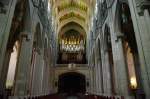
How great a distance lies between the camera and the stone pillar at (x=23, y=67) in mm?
9492

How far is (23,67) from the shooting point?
9.95m

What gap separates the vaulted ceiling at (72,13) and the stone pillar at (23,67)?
55.3 feet

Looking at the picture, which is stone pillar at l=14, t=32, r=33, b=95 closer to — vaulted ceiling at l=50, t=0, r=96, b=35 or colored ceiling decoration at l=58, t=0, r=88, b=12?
vaulted ceiling at l=50, t=0, r=96, b=35

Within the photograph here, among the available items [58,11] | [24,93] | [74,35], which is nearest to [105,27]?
[24,93]

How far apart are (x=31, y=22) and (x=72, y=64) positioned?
17.9 m

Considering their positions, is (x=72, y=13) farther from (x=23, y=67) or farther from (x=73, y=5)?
(x=23, y=67)

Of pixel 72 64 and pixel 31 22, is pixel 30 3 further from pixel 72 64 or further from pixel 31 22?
pixel 72 64

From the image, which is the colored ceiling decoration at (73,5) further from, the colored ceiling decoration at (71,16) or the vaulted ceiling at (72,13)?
the colored ceiling decoration at (71,16)

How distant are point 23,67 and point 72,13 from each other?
2418 cm

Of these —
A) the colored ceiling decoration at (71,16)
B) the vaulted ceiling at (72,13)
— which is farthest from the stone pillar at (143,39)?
the colored ceiling decoration at (71,16)

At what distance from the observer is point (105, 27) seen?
48.7 feet

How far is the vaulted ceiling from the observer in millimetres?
27653

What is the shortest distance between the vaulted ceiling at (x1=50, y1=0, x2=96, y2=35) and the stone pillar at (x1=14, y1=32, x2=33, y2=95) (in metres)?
16.8

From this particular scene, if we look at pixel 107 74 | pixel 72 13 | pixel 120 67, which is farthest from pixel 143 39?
pixel 72 13
